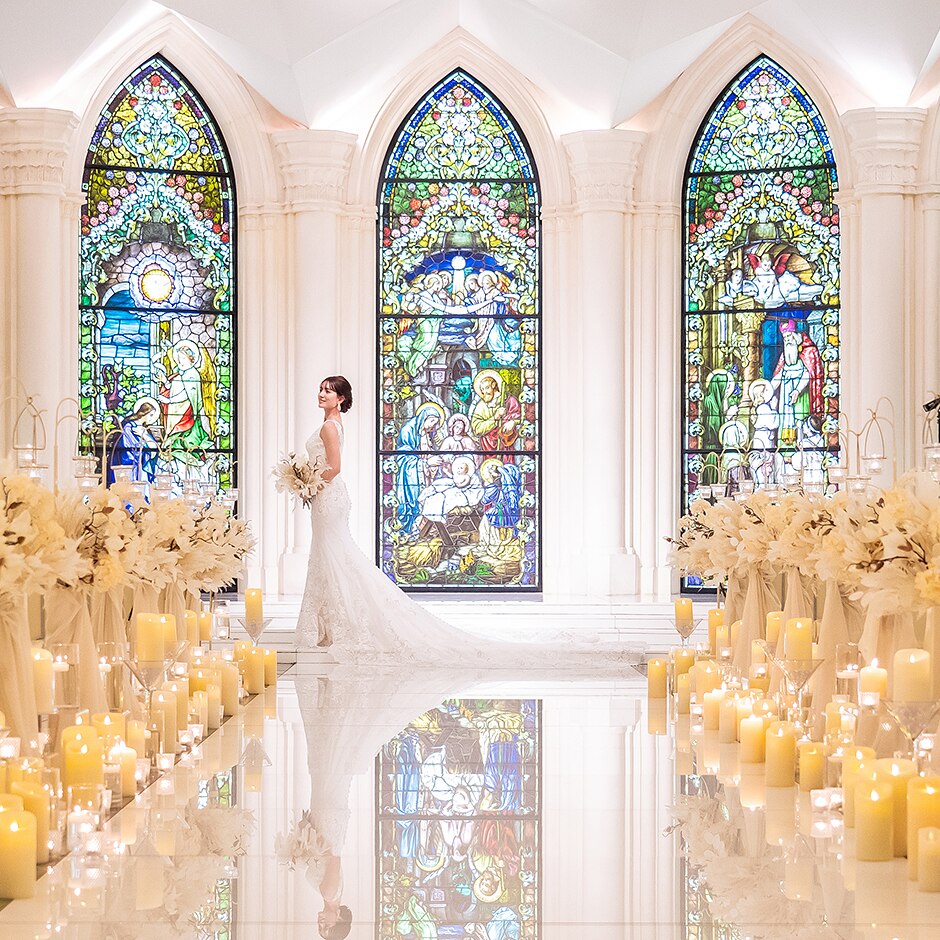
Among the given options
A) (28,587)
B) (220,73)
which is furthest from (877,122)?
(28,587)

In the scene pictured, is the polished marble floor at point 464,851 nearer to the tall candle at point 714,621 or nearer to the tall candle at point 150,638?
the tall candle at point 150,638

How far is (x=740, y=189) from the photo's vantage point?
42.6 feet

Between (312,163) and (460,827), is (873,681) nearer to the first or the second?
(460,827)

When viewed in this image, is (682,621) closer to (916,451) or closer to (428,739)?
(428,739)

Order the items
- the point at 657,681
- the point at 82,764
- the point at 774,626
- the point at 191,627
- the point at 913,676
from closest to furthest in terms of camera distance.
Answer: the point at 913,676
the point at 82,764
the point at 774,626
the point at 191,627
the point at 657,681

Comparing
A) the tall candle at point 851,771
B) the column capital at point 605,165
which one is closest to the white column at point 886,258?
the column capital at point 605,165

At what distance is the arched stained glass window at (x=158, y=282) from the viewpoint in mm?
12602

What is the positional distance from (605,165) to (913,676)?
8.94 meters

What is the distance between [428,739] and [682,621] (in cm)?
225

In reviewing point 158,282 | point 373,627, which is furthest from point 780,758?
point 158,282

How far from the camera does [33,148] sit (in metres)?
11.8

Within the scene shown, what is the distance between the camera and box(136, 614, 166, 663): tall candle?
5.54 m

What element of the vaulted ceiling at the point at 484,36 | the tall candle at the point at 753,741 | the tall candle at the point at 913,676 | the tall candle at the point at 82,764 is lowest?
the tall candle at the point at 753,741

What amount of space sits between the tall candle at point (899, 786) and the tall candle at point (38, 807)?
2198 millimetres
